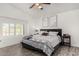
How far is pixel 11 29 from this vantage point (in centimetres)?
179

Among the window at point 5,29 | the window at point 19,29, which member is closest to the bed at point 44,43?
Answer: the window at point 19,29

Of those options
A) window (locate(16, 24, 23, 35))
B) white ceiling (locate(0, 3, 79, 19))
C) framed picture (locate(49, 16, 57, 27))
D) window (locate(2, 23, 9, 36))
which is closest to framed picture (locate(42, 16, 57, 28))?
framed picture (locate(49, 16, 57, 27))

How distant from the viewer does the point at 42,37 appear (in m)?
2.39

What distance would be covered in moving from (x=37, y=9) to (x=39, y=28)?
0.62 m

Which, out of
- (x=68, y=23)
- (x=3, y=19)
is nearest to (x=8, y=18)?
(x=3, y=19)

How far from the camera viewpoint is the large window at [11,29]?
1.68 m

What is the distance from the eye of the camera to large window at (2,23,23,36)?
1.68 meters

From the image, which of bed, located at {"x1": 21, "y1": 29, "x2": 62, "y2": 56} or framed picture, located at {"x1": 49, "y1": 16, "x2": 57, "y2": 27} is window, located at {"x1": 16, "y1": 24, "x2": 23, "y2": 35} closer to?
bed, located at {"x1": 21, "y1": 29, "x2": 62, "y2": 56}

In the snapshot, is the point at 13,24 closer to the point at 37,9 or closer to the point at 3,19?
the point at 3,19

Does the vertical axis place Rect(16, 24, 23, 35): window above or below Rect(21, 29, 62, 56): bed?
above

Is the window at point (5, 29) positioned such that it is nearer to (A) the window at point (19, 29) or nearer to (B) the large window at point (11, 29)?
A: (B) the large window at point (11, 29)

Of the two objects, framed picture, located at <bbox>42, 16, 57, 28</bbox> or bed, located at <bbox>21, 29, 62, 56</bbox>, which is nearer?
framed picture, located at <bbox>42, 16, 57, 28</bbox>

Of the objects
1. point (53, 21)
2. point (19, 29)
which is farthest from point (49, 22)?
point (19, 29)

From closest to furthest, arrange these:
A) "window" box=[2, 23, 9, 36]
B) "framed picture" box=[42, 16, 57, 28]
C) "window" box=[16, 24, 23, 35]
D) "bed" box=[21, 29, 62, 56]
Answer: "window" box=[2, 23, 9, 36]
"window" box=[16, 24, 23, 35]
"framed picture" box=[42, 16, 57, 28]
"bed" box=[21, 29, 62, 56]
